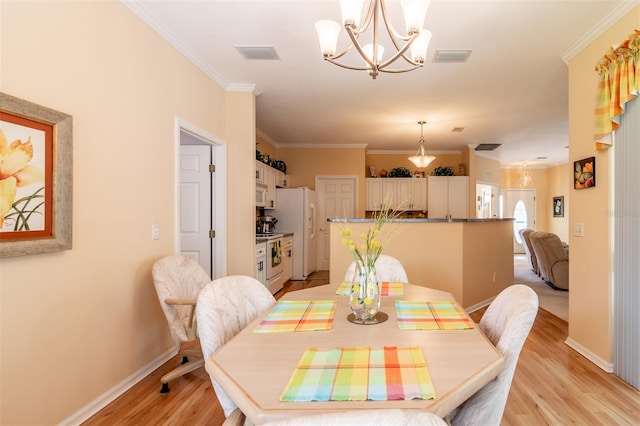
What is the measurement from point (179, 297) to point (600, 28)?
3726 millimetres

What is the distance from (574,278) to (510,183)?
24.8 feet

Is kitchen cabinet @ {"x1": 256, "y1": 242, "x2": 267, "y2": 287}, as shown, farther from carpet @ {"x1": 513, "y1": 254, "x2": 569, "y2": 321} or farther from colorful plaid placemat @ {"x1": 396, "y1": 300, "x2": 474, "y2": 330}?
carpet @ {"x1": 513, "y1": 254, "x2": 569, "y2": 321}

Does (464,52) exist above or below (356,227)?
above

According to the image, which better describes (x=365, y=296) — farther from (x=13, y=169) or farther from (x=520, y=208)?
(x=520, y=208)

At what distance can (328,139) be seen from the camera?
616 centimetres

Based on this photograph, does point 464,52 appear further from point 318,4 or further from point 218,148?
point 218,148

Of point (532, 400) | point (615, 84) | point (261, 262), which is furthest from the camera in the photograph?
point (261, 262)

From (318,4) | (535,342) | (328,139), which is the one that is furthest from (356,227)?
(328,139)

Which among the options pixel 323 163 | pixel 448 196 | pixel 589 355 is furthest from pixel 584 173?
pixel 323 163

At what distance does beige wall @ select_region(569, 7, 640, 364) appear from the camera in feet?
8.11

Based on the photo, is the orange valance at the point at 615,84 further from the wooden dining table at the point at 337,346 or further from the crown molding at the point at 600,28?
the wooden dining table at the point at 337,346

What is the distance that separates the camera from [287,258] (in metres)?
5.61

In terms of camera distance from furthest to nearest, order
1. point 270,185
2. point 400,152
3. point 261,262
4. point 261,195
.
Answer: point 400,152 → point 270,185 → point 261,195 → point 261,262

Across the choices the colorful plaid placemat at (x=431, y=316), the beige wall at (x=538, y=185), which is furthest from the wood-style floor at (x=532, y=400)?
the beige wall at (x=538, y=185)
